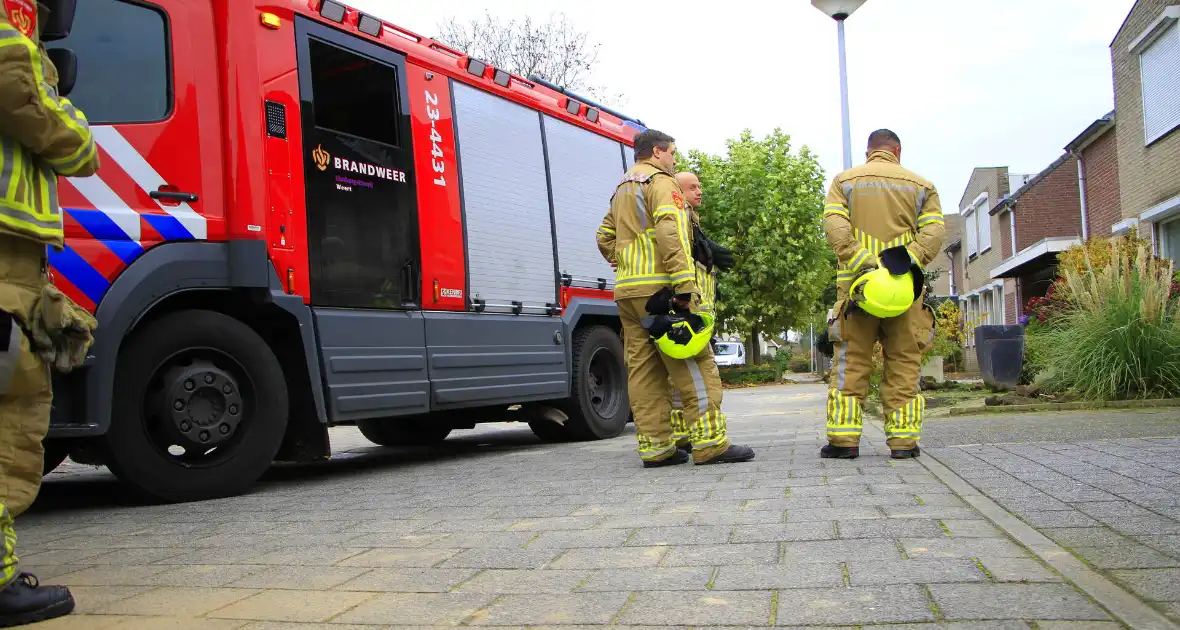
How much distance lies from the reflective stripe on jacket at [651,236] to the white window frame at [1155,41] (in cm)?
1301

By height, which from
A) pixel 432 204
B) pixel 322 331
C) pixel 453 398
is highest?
pixel 432 204

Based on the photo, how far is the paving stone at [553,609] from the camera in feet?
8.61

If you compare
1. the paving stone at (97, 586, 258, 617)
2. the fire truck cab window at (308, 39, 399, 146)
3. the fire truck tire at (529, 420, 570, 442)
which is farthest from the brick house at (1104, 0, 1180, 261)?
the paving stone at (97, 586, 258, 617)

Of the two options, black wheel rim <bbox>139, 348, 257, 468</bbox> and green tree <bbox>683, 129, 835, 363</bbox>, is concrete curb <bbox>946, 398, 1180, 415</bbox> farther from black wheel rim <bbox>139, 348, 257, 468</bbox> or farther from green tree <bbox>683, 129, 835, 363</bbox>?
green tree <bbox>683, 129, 835, 363</bbox>

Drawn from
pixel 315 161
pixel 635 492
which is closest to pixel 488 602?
pixel 635 492

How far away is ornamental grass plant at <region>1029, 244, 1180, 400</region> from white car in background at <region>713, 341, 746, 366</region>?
3169 centimetres

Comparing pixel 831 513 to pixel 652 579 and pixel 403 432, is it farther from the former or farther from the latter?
pixel 403 432

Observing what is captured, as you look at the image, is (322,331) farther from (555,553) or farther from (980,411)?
(980,411)

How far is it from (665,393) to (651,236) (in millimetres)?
982

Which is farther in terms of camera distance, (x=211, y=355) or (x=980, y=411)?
(x=980, y=411)

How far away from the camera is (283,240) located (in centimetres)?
570

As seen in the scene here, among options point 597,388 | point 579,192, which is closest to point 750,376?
point 597,388

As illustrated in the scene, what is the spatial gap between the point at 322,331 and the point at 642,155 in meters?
2.25

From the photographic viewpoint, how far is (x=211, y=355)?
5.39 meters
